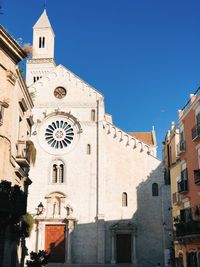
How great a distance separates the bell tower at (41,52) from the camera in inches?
2322

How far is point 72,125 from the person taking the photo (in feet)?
136

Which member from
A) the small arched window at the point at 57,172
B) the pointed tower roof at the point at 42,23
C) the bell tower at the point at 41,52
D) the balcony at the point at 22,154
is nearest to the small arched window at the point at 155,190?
the small arched window at the point at 57,172

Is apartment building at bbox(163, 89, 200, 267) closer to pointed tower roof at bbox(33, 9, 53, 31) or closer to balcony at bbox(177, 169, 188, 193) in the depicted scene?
balcony at bbox(177, 169, 188, 193)

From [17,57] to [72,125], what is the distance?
25148mm

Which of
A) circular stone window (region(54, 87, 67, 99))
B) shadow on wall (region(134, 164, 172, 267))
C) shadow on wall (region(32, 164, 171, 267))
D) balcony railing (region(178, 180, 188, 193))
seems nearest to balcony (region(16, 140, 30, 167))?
balcony railing (region(178, 180, 188, 193))

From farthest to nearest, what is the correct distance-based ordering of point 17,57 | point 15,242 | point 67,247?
point 67,247
point 15,242
point 17,57

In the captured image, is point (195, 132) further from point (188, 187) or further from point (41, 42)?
point (41, 42)

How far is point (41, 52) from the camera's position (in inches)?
2367

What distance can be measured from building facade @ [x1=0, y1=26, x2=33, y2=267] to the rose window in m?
21.9

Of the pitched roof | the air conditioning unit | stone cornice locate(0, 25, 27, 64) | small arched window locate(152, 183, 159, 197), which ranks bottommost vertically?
the air conditioning unit

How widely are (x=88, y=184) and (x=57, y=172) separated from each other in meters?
3.50

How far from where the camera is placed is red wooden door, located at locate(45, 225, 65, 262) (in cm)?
3738

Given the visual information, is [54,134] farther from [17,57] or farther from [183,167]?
[17,57]

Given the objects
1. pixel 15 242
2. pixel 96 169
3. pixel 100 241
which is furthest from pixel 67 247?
pixel 15 242
